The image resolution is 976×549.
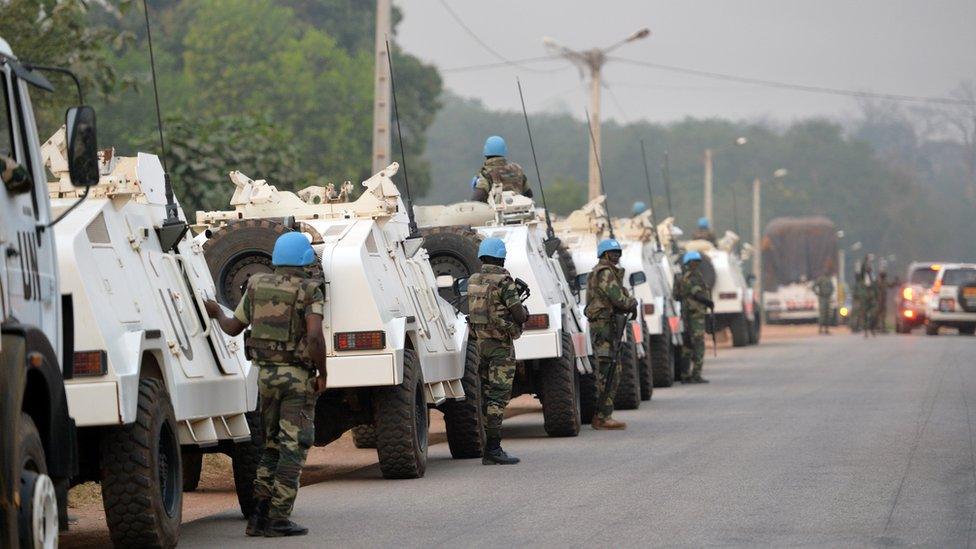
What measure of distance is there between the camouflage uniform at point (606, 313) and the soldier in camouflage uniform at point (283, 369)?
26.9 ft

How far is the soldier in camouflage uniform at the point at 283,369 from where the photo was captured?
10688 mm

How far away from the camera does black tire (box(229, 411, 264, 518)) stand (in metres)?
11.9

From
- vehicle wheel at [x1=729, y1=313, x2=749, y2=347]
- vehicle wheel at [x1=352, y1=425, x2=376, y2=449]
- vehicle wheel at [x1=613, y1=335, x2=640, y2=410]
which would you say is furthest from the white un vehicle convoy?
vehicle wheel at [x1=729, y1=313, x2=749, y2=347]

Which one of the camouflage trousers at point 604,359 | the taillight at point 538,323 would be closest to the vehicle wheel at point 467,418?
the taillight at point 538,323

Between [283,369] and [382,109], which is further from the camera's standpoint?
[382,109]

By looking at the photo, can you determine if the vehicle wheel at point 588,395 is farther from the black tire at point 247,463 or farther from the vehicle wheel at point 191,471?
the black tire at point 247,463

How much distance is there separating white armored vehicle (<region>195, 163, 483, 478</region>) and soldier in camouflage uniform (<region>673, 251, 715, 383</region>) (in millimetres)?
11679

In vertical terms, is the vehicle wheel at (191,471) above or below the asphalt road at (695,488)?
above

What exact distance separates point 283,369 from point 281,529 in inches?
36.5

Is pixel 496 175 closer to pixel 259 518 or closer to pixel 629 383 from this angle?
pixel 629 383

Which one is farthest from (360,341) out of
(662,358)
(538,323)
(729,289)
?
(729,289)

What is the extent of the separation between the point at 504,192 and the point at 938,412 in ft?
17.5

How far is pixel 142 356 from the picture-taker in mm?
9852

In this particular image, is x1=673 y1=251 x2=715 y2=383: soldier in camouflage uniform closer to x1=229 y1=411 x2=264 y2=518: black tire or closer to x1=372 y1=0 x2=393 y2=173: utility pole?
x1=372 y1=0 x2=393 y2=173: utility pole
